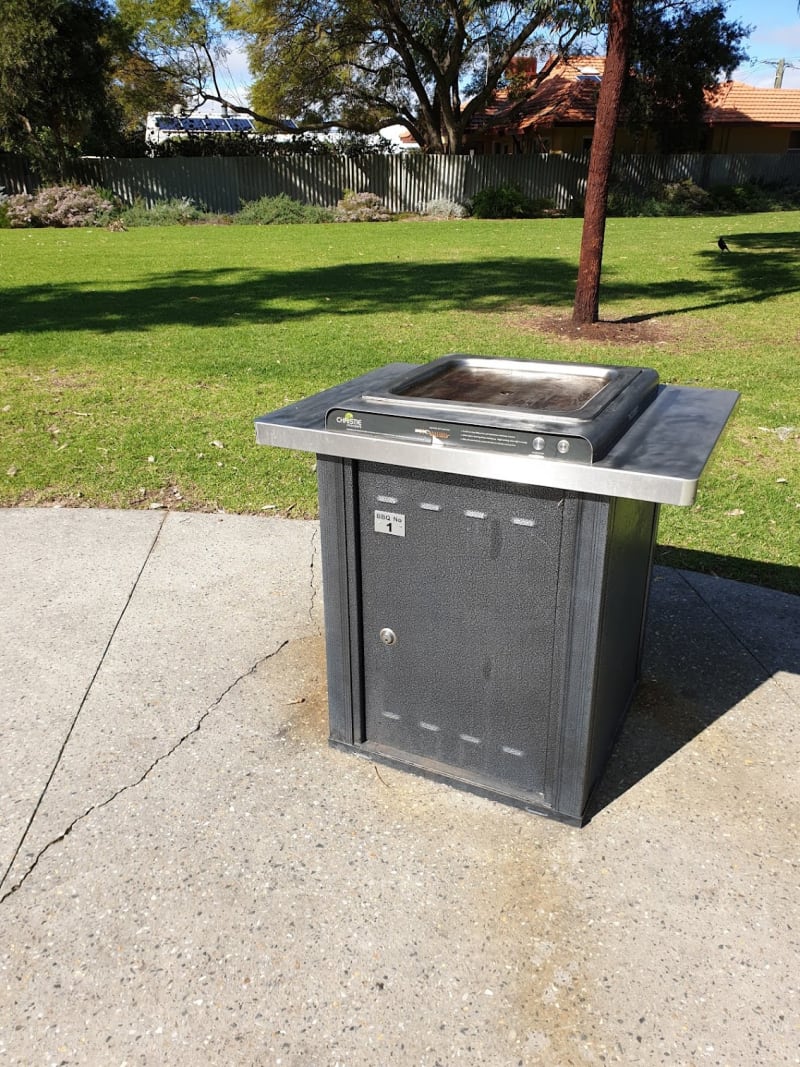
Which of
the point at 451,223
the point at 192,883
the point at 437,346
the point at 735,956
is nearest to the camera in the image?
the point at 735,956

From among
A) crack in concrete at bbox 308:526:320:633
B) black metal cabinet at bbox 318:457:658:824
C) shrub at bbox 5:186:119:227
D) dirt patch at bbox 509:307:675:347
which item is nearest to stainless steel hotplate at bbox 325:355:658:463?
black metal cabinet at bbox 318:457:658:824

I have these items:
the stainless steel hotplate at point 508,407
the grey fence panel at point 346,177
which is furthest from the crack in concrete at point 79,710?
the grey fence panel at point 346,177

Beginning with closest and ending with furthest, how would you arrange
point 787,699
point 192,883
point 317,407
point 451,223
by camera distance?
point 192,883
point 317,407
point 787,699
point 451,223

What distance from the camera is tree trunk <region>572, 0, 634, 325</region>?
27.8 feet

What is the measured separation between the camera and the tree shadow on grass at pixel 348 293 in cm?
1029

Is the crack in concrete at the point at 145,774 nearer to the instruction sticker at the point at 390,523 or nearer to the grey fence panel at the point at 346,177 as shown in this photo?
the instruction sticker at the point at 390,523

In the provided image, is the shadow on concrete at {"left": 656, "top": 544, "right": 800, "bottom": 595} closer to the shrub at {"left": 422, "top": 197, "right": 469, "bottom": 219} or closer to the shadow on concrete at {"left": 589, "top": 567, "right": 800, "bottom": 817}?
the shadow on concrete at {"left": 589, "top": 567, "right": 800, "bottom": 817}

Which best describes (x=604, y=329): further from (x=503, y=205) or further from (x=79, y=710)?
(x=503, y=205)

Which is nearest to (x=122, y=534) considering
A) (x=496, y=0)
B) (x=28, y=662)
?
(x=28, y=662)

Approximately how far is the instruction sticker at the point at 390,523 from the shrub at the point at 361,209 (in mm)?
22257

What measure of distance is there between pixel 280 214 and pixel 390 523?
860 inches

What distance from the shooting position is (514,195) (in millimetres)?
24422

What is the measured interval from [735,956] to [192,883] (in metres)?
1.47

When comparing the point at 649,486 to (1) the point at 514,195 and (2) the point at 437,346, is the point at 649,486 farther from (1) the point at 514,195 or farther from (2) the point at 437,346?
(1) the point at 514,195
